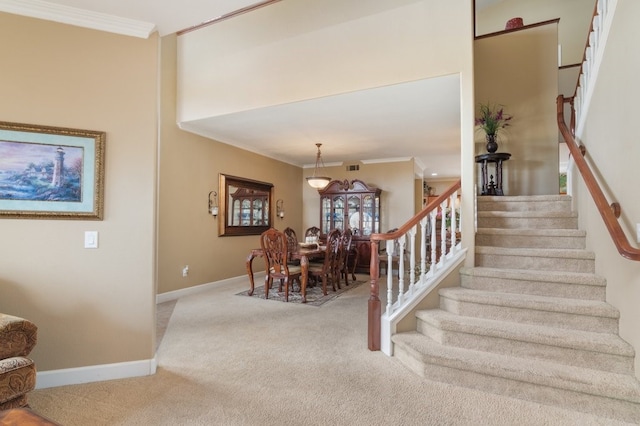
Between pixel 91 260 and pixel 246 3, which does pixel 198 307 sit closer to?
pixel 91 260

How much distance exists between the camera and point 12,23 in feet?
7.24

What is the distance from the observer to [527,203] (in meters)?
3.88

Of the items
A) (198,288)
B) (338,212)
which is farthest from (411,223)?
(338,212)

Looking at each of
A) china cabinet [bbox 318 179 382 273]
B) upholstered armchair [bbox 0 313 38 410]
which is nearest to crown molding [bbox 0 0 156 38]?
upholstered armchair [bbox 0 313 38 410]

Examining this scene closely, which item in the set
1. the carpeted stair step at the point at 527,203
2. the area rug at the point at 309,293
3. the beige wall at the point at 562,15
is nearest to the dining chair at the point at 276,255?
the area rug at the point at 309,293

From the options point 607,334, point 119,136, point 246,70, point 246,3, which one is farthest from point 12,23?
point 607,334

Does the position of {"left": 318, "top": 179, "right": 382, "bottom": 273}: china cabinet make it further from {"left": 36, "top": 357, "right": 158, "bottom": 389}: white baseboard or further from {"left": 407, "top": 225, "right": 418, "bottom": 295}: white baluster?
{"left": 36, "top": 357, "right": 158, "bottom": 389}: white baseboard

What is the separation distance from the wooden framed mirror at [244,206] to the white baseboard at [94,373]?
3362mm

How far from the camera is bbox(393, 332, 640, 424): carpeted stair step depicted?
1938 millimetres

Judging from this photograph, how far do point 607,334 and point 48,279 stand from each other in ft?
12.9

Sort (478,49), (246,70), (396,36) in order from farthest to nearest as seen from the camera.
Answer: (478,49) → (246,70) → (396,36)

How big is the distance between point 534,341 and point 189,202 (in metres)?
4.71

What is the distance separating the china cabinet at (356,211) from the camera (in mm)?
7016

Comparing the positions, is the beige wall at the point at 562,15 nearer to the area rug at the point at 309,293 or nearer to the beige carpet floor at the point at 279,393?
the area rug at the point at 309,293
